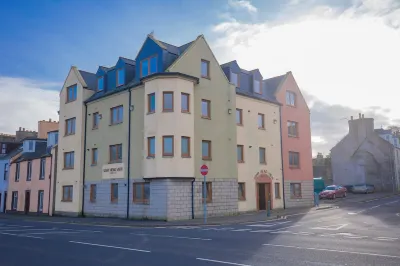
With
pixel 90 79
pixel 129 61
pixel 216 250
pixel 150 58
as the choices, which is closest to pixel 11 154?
pixel 90 79

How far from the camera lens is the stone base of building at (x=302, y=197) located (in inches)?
1286

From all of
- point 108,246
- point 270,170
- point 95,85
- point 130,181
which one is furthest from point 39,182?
point 108,246

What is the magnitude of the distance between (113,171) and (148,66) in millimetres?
8181

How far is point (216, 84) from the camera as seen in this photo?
27641 millimetres

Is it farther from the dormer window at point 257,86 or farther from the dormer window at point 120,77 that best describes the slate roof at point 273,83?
the dormer window at point 120,77

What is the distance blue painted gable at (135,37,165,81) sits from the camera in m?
25.4

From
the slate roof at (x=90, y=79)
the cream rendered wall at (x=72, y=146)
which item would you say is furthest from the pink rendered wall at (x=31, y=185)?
the slate roof at (x=90, y=79)

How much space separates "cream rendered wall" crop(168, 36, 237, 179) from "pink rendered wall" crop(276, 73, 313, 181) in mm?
7542

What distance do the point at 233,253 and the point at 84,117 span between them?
23.9 meters

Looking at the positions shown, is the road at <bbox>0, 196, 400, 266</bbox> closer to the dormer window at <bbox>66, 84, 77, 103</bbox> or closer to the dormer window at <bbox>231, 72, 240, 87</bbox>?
the dormer window at <bbox>231, 72, 240, 87</bbox>

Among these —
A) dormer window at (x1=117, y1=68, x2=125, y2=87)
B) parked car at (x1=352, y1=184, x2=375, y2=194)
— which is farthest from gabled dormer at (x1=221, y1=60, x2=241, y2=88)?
parked car at (x1=352, y1=184, x2=375, y2=194)

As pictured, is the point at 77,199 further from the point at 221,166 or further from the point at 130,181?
the point at 221,166

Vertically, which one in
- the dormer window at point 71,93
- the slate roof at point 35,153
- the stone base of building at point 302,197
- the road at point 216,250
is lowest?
the road at point 216,250

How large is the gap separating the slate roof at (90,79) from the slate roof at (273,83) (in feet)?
52.5
